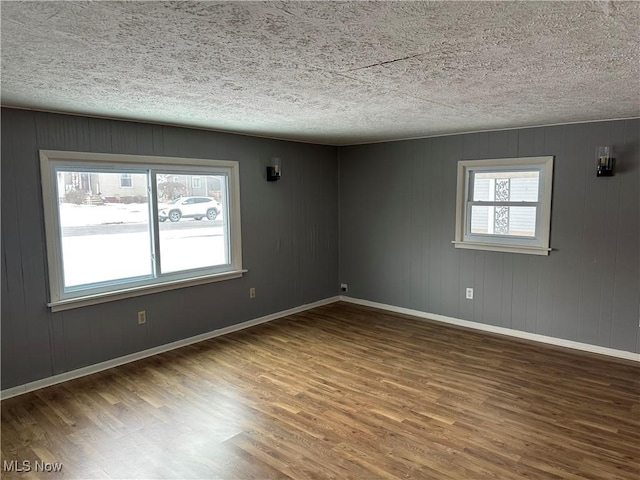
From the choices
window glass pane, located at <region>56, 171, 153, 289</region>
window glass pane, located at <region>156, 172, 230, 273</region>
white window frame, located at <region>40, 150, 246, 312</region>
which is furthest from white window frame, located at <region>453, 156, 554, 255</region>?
window glass pane, located at <region>56, 171, 153, 289</region>

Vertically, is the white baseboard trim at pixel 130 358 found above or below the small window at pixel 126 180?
below

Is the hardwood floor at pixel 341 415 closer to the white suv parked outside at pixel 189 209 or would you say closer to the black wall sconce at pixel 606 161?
the white suv parked outside at pixel 189 209

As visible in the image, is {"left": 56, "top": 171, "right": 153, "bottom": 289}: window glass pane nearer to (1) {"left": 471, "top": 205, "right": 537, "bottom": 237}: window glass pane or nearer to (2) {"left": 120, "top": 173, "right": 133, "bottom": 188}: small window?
(2) {"left": 120, "top": 173, "right": 133, "bottom": 188}: small window

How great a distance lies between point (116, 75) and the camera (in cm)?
237

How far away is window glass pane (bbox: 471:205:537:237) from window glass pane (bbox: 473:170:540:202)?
0.11 meters

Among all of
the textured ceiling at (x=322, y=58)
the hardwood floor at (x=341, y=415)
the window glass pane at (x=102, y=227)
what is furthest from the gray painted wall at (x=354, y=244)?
the textured ceiling at (x=322, y=58)

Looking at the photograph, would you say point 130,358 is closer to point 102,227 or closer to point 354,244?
point 102,227

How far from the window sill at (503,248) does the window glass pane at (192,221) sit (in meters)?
2.72

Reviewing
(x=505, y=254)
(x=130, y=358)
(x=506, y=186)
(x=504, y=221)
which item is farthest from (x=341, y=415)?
(x=506, y=186)

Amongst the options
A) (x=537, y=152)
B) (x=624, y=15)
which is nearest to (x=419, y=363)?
(x=537, y=152)

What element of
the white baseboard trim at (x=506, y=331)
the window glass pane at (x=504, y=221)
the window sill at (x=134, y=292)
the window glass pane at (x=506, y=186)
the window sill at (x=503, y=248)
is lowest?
the white baseboard trim at (x=506, y=331)

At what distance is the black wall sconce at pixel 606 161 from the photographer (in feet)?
12.8

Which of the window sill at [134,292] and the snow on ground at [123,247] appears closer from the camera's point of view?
the window sill at [134,292]

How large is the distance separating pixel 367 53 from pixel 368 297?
4327mm
